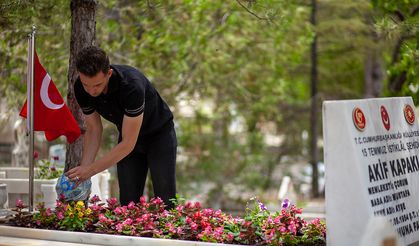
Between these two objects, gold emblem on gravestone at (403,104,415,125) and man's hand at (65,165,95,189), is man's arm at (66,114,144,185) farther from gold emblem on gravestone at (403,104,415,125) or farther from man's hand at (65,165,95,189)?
gold emblem on gravestone at (403,104,415,125)

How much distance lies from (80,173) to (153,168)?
720mm

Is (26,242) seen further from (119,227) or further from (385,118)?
(385,118)

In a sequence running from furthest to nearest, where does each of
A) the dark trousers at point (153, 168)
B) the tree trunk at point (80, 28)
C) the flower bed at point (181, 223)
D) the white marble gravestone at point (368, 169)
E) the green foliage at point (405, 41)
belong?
1. the green foliage at point (405, 41)
2. the tree trunk at point (80, 28)
3. the dark trousers at point (153, 168)
4. the flower bed at point (181, 223)
5. the white marble gravestone at point (368, 169)

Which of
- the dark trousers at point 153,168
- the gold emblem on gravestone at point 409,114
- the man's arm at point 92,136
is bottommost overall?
the dark trousers at point 153,168

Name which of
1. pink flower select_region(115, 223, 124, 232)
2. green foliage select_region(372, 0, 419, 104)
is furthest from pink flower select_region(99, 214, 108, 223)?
green foliage select_region(372, 0, 419, 104)

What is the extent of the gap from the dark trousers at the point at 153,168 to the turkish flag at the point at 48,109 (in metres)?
0.57

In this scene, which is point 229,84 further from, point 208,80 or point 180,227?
point 180,227

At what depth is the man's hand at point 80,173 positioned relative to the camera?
18.5 ft

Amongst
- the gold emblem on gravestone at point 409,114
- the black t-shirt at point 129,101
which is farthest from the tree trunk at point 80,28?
the gold emblem on gravestone at point 409,114

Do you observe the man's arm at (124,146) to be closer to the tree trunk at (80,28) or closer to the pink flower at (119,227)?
the pink flower at (119,227)

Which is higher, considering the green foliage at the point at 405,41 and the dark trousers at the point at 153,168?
the green foliage at the point at 405,41

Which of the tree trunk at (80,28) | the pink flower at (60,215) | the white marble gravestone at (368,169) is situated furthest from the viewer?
the tree trunk at (80,28)

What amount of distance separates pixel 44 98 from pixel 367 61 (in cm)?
1743

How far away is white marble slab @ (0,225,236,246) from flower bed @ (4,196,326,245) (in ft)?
0.41
